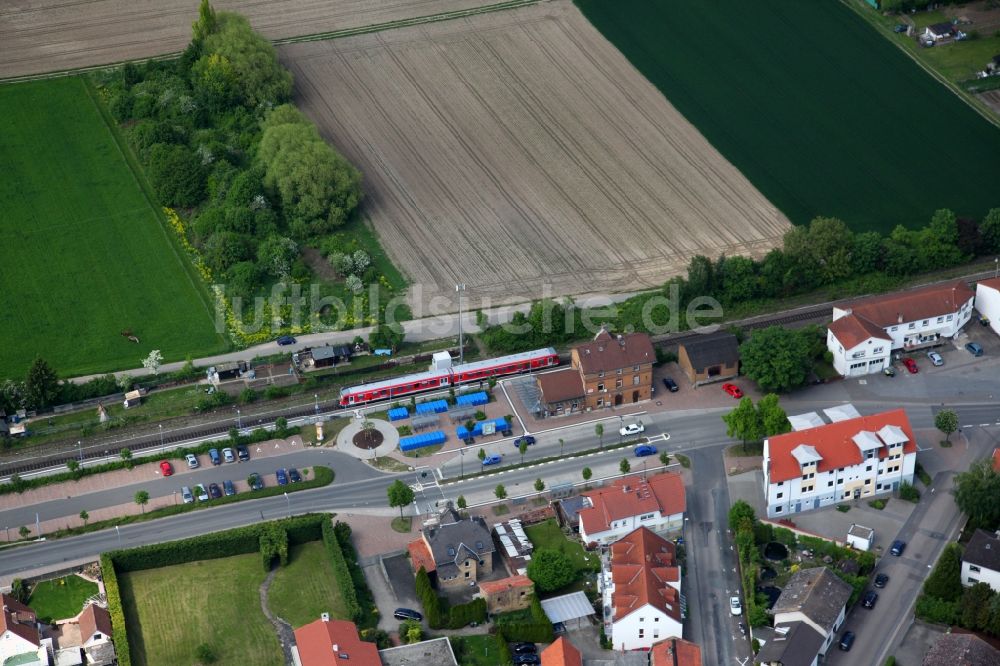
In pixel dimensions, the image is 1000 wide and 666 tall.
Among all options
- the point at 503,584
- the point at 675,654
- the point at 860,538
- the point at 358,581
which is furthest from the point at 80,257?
the point at 860,538

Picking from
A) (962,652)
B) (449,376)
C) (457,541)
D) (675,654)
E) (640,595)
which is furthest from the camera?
(449,376)

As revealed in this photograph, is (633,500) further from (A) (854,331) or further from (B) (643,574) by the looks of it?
Answer: (A) (854,331)

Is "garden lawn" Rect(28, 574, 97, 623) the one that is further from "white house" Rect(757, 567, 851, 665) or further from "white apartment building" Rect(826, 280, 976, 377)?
"white apartment building" Rect(826, 280, 976, 377)

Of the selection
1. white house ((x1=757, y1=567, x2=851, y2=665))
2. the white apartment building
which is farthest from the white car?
white house ((x1=757, y1=567, x2=851, y2=665))

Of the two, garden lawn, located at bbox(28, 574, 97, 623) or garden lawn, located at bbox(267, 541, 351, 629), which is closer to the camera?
garden lawn, located at bbox(267, 541, 351, 629)

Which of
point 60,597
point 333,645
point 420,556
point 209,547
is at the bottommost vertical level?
point 333,645

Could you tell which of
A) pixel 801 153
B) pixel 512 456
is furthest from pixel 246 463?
pixel 801 153
